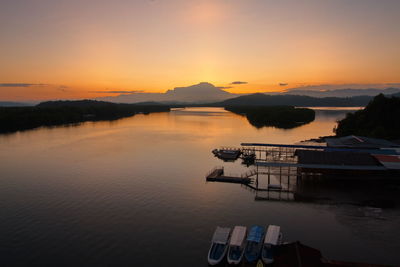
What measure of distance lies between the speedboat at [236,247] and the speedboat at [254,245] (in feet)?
1.68

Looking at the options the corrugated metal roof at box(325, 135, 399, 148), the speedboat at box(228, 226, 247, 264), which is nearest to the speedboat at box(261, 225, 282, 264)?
the speedboat at box(228, 226, 247, 264)

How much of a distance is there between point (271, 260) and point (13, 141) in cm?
8718

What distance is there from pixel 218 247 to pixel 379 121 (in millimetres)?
74530

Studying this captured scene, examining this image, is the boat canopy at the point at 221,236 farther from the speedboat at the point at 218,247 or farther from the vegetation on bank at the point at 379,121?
the vegetation on bank at the point at 379,121

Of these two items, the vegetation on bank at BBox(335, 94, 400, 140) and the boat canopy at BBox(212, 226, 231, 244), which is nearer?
the boat canopy at BBox(212, 226, 231, 244)

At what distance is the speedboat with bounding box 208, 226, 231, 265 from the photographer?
2212 cm

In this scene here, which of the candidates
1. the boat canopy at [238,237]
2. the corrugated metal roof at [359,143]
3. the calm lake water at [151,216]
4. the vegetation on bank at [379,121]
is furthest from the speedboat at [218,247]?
the vegetation on bank at [379,121]

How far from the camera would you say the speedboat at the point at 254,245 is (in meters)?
22.2

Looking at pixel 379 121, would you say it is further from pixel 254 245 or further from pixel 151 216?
pixel 151 216

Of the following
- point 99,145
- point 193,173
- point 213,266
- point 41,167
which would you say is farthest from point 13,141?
point 213,266

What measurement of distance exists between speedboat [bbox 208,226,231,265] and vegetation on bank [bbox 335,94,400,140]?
62.1m

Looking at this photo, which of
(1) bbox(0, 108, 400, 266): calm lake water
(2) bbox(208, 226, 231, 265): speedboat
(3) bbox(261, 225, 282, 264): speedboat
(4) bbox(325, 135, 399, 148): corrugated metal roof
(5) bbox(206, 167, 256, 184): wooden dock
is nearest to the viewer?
(3) bbox(261, 225, 282, 264): speedboat

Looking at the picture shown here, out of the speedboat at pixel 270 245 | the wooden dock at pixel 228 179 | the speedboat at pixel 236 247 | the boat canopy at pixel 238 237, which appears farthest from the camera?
the wooden dock at pixel 228 179

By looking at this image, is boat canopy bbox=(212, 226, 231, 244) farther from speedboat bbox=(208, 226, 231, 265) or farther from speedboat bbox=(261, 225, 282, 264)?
speedboat bbox=(261, 225, 282, 264)
